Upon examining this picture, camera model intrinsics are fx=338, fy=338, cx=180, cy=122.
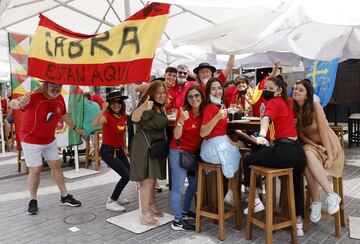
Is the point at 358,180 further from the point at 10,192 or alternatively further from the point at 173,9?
the point at 10,192

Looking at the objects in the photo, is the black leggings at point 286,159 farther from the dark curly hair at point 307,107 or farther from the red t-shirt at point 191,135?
the red t-shirt at point 191,135

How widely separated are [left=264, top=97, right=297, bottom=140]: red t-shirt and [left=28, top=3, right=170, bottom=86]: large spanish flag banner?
4.38ft

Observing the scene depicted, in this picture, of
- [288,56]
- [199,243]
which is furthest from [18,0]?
[288,56]

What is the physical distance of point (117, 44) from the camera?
11.9 ft

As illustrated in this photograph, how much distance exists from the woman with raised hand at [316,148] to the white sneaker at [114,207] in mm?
2526

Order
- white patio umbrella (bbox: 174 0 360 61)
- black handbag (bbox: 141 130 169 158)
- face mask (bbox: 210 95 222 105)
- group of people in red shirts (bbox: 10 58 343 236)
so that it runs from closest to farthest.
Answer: group of people in red shirts (bbox: 10 58 343 236)
face mask (bbox: 210 95 222 105)
black handbag (bbox: 141 130 169 158)
white patio umbrella (bbox: 174 0 360 61)

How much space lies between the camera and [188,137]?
3.94m

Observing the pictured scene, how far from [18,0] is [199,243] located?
425cm

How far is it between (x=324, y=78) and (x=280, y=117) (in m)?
3.94

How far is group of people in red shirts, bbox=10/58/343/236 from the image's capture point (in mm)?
3607

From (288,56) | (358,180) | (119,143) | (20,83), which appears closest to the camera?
(119,143)

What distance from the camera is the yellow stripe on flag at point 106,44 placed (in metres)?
3.44

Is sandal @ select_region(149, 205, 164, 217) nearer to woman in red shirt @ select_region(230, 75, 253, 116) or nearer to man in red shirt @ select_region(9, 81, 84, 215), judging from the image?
man in red shirt @ select_region(9, 81, 84, 215)

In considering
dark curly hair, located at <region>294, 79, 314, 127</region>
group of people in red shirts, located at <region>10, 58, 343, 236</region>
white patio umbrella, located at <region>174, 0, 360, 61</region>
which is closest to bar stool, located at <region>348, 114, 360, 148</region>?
white patio umbrella, located at <region>174, 0, 360, 61</region>
